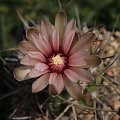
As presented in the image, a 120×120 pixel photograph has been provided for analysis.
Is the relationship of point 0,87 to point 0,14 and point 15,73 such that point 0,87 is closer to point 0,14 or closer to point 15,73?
point 15,73

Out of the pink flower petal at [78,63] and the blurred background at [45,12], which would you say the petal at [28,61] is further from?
the blurred background at [45,12]

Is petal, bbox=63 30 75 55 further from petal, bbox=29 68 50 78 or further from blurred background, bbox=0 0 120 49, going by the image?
blurred background, bbox=0 0 120 49

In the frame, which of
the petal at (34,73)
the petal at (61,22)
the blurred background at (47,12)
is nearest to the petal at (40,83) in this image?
the petal at (34,73)

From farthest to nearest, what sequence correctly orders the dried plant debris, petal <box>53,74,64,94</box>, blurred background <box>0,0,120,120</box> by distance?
blurred background <box>0,0,120,120</box>
the dried plant debris
petal <box>53,74,64,94</box>

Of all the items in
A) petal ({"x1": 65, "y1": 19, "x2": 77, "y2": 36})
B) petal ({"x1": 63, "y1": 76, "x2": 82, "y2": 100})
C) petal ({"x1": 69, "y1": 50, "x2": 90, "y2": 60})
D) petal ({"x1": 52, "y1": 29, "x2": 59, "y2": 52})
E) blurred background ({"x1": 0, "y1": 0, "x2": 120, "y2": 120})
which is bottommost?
A: petal ({"x1": 63, "y1": 76, "x2": 82, "y2": 100})

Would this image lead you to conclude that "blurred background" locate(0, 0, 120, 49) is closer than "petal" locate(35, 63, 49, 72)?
No

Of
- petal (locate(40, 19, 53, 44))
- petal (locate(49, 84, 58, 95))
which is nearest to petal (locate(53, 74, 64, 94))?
petal (locate(49, 84, 58, 95))
